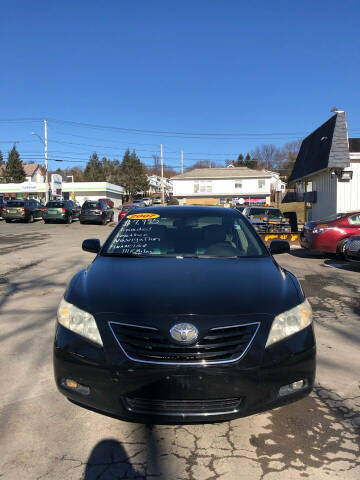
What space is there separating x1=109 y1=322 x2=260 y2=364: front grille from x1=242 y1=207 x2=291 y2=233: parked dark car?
34.4 feet

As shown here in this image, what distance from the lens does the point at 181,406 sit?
2.22 m

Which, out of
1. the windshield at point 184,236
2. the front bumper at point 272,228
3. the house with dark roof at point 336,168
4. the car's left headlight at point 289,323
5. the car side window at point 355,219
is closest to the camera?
the car's left headlight at point 289,323

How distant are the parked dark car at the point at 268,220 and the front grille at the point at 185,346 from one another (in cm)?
1049

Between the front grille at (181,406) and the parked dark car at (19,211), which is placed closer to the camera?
the front grille at (181,406)

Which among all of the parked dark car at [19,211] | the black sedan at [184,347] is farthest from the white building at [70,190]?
the black sedan at [184,347]

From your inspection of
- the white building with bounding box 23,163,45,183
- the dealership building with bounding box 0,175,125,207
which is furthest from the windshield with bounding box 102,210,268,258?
the white building with bounding box 23,163,45,183

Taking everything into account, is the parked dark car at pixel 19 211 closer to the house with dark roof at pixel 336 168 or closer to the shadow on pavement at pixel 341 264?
the house with dark roof at pixel 336 168

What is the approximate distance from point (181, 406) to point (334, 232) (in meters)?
9.15

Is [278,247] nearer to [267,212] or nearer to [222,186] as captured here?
[267,212]

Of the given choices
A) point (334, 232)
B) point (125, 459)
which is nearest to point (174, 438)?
point (125, 459)

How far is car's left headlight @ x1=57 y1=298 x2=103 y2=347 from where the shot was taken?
2391 mm

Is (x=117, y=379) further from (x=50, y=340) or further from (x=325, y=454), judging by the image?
(x=50, y=340)

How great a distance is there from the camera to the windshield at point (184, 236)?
371 centimetres

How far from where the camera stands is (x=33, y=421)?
2770 mm
